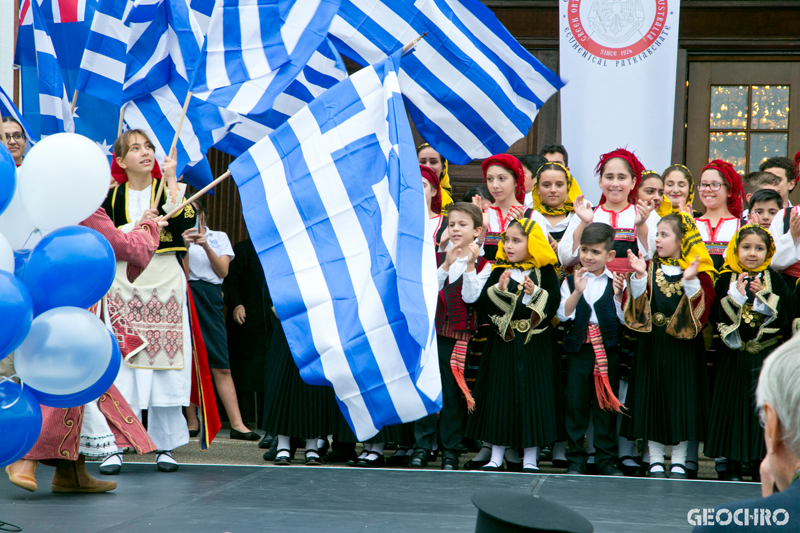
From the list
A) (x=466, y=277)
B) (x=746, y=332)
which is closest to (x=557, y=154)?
(x=466, y=277)

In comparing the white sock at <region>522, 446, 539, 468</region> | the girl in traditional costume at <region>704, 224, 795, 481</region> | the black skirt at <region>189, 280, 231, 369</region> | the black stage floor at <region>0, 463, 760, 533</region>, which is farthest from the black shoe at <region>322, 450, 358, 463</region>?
the girl in traditional costume at <region>704, 224, 795, 481</region>

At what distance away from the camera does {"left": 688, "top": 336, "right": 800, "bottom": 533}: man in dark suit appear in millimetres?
1450

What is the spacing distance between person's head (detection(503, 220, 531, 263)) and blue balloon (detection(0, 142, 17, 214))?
109 inches

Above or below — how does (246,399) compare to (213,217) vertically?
below

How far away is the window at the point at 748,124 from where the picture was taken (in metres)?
7.27

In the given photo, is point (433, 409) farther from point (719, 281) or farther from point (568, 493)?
point (719, 281)

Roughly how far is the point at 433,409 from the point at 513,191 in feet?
7.66

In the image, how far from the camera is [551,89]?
4.43m

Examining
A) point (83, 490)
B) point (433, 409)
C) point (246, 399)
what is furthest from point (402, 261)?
point (246, 399)

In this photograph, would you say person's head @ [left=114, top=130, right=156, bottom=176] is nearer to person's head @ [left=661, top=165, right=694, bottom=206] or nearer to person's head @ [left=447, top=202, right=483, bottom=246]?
person's head @ [left=447, top=202, right=483, bottom=246]

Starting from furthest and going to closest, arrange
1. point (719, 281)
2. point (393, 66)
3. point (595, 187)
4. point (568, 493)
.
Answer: point (595, 187), point (719, 281), point (568, 493), point (393, 66)

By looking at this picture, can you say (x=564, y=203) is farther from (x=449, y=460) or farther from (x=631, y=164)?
(x=449, y=460)

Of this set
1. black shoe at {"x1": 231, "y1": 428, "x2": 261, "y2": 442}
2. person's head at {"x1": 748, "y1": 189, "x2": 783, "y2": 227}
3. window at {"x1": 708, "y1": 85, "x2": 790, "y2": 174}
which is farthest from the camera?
window at {"x1": 708, "y1": 85, "x2": 790, "y2": 174}

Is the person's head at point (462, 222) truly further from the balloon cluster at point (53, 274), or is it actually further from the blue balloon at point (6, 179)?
the blue balloon at point (6, 179)
